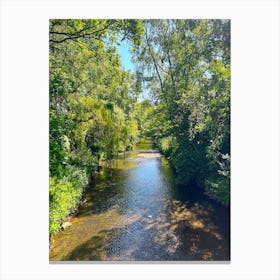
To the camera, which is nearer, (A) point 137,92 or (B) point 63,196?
(B) point 63,196

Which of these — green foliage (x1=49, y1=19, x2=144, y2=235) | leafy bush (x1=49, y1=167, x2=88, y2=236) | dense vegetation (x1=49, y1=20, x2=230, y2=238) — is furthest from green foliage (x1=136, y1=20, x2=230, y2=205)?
leafy bush (x1=49, y1=167, x2=88, y2=236)

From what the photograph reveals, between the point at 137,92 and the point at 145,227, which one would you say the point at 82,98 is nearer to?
the point at 137,92

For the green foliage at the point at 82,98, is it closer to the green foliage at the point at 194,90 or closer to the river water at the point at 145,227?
the river water at the point at 145,227

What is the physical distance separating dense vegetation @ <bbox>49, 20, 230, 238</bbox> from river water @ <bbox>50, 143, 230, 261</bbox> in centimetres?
38

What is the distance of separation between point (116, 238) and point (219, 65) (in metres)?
3.68

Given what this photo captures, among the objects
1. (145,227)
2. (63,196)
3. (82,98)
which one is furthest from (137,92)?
(145,227)

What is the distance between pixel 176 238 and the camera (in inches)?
156

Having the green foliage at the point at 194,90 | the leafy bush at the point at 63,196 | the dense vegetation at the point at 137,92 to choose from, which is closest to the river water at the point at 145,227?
the leafy bush at the point at 63,196

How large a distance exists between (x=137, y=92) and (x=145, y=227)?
11.4 feet

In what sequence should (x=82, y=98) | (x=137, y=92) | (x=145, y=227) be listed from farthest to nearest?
(x=137, y=92) < (x=82, y=98) < (x=145, y=227)

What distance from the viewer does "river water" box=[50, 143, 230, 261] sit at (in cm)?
354

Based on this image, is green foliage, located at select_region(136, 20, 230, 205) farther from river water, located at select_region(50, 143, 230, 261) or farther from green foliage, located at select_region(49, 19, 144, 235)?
green foliage, located at select_region(49, 19, 144, 235)

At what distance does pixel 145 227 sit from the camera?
4262 millimetres
